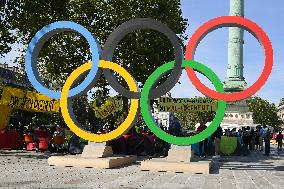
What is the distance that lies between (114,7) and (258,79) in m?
20.5

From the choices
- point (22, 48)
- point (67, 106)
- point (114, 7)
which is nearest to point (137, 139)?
point (67, 106)

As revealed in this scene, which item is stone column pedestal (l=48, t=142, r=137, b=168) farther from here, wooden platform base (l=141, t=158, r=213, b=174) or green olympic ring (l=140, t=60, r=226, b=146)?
green olympic ring (l=140, t=60, r=226, b=146)

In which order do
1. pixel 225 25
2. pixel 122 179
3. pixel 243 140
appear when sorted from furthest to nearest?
pixel 243 140
pixel 225 25
pixel 122 179

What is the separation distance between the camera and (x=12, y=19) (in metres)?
24.5

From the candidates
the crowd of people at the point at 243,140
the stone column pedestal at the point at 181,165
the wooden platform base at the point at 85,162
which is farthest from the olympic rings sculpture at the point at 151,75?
the crowd of people at the point at 243,140

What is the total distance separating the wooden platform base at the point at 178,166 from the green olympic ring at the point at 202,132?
0.97 m

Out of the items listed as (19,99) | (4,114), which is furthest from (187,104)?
(4,114)

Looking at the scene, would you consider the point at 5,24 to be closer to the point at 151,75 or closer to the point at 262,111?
the point at 151,75

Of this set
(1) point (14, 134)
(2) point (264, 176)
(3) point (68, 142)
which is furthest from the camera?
(1) point (14, 134)

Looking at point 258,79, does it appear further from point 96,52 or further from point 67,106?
point 67,106

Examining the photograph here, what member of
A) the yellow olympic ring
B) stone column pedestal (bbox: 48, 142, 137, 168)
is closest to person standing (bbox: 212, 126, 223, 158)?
stone column pedestal (bbox: 48, 142, 137, 168)

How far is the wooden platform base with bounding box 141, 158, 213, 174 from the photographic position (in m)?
14.8

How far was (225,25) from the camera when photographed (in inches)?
629

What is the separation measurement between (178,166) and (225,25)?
5410 millimetres
